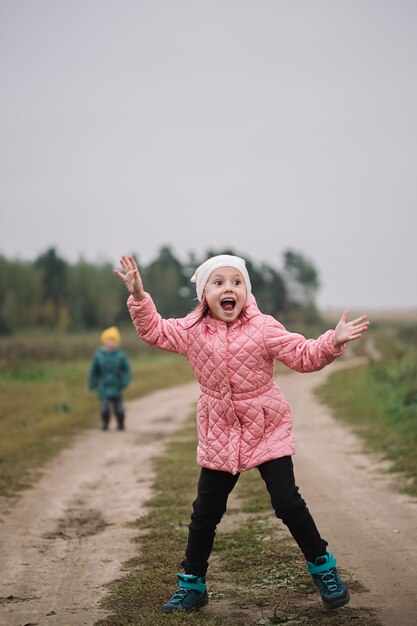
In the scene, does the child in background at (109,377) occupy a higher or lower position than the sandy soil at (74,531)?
higher

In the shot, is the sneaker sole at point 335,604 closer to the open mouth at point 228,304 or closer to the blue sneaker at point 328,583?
the blue sneaker at point 328,583

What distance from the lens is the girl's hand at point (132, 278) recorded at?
4.69 m

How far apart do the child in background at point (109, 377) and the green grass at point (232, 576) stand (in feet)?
20.3

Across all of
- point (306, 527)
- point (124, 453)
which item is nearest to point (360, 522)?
point (306, 527)

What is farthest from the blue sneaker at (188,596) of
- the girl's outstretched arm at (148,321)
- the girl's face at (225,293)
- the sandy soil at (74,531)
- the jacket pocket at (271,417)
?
the girl's face at (225,293)

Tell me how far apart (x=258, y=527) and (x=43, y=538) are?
1812 mm

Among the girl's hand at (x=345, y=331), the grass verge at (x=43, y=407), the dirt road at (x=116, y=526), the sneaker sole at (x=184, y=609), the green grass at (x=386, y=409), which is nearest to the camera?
the girl's hand at (x=345, y=331)

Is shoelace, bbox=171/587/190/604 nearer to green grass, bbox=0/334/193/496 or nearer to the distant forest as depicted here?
green grass, bbox=0/334/193/496

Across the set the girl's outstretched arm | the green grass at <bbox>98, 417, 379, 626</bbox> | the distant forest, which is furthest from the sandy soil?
the distant forest

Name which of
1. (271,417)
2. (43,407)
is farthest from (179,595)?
(43,407)

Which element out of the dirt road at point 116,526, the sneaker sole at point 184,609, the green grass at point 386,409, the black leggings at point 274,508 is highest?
the black leggings at point 274,508

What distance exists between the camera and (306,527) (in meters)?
4.46

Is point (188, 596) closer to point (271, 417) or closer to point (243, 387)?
point (271, 417)

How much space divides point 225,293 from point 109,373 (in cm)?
979
